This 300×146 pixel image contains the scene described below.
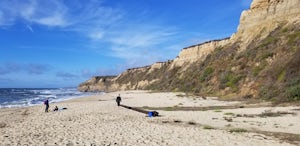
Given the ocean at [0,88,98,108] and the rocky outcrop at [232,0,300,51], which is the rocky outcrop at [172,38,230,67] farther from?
the ocean at [0,88,98,108]

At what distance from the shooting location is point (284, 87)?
2612 centimetres

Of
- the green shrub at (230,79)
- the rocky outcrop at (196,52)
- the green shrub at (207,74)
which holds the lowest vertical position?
the green shrub at (230,79)

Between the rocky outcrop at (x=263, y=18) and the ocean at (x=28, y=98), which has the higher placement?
the rocky outcrop at (x=263, y=18)

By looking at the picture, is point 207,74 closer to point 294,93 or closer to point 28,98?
point 294,93

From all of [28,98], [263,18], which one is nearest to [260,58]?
[263,18]

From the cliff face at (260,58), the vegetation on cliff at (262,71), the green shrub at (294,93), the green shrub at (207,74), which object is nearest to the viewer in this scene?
the green shrub at (294,93)

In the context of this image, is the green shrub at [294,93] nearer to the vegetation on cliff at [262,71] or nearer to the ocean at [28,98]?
the vegetation on cliff at [262,71]

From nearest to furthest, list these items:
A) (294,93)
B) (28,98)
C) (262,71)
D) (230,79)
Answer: (294,93), (262,71), (230,79), (28,98)

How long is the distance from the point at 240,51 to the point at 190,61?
1264 inches

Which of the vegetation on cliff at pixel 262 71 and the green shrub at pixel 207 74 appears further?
the green shrub at pixel 207 74

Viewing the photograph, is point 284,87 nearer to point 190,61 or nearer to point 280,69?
point 280,69

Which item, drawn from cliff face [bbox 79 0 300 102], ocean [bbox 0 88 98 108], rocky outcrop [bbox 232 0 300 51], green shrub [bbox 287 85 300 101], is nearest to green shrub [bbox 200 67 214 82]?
cliff face [bbox 79 0 300 102]

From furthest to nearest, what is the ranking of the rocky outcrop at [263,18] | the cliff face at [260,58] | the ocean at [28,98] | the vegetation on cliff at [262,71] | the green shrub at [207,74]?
the ocean at [28,98]
the green shrub at [207,74]
the rocky outcrop at [263,18]
the cliff face at [260,58]
the vegetation on cliff at [262,71]


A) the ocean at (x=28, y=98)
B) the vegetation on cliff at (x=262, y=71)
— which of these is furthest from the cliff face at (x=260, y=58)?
the ocean at (x=28, y=98)
